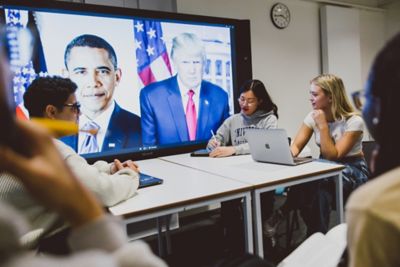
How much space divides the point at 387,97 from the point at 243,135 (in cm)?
236

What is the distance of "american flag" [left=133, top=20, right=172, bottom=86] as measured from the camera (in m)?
2.89

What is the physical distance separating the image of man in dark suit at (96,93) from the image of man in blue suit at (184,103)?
0.27 metres

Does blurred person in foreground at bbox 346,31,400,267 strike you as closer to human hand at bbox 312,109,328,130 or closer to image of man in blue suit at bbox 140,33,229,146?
human hand at bbox 312,109,328,130

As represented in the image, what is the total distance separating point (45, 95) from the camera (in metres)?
1.43

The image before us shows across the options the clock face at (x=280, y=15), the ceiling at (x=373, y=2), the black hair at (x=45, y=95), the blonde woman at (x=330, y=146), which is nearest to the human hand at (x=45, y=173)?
the black hair at (x=45, y=95)

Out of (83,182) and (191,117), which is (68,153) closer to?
(83,182)

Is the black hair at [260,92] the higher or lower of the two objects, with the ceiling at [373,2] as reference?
lower

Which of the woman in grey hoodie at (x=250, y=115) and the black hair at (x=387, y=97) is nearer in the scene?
the black hair at (x=387, y=97)

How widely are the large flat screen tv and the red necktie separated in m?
0.01

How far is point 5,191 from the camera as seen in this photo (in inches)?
46.1

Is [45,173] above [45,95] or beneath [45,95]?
beneath

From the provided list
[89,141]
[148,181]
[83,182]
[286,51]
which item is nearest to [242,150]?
[148,181]

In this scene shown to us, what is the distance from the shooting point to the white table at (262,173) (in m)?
1.75

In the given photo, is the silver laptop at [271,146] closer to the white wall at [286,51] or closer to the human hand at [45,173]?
the human hand at [45,173]
